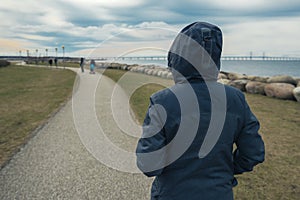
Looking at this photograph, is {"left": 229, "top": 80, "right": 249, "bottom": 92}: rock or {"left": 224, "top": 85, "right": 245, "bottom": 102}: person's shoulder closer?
{"left": 224, "top": 85, "right": 245, "bottom": 102}: person's shoulder

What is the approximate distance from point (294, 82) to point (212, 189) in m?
14.4

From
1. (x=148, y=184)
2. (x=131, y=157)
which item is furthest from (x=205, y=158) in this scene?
(x=131, y=157)

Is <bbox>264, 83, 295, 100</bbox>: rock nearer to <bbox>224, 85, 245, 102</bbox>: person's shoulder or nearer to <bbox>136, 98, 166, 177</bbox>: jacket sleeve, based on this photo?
<bbox>224, 85, 245, 102</bbox>: person's shoulder

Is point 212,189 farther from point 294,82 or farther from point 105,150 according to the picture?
point 294,82

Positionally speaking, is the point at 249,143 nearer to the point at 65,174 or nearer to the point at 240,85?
the point at 65,174

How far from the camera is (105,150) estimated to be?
540 cm

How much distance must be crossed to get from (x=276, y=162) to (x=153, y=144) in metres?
4.02

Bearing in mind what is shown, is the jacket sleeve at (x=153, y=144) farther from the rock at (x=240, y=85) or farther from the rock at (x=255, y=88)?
the rock at (x=240, y=85)

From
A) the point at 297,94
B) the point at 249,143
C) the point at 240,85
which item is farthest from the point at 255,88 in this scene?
the point at 249,143

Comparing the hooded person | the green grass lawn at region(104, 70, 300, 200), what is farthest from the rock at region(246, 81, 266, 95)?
the hooded person

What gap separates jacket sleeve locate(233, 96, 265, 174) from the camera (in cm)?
178

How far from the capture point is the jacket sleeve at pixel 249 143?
1.78m

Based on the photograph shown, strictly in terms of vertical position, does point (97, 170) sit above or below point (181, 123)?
below

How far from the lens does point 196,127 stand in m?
1.70
